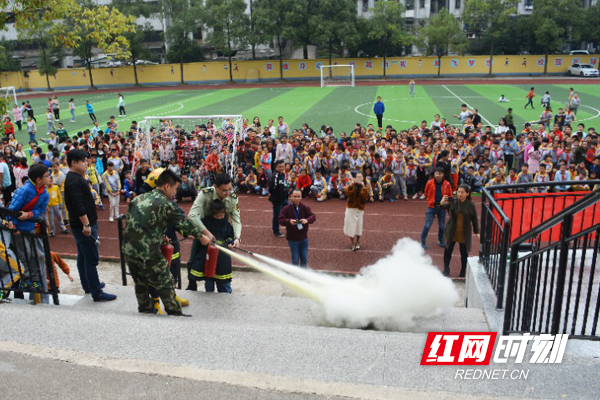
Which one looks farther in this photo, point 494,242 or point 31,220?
point 31,220

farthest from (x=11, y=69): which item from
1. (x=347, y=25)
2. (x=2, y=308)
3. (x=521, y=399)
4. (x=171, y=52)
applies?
(x=521, y=399)

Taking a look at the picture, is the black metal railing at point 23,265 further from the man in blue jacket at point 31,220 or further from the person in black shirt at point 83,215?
the person in black shirt at point 83,215

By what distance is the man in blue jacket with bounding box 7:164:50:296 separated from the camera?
22.1ft

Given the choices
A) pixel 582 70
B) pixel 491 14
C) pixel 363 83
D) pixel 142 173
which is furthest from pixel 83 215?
pixel 491 14

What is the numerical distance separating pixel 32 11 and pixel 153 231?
322 inches

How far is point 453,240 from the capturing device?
930 cm

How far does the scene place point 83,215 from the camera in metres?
6.55

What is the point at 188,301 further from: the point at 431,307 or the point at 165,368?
the point at 431,307

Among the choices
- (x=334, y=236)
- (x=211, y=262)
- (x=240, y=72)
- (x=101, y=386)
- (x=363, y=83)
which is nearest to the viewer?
(x=101, y=386)

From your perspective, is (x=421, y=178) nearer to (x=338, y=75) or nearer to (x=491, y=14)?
Result: (x=338, y=75)

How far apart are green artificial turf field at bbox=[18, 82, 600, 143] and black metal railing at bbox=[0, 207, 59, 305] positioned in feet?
67.1

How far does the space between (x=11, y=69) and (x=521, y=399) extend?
6689cm

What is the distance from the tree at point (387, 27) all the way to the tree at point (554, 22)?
13.7 meters

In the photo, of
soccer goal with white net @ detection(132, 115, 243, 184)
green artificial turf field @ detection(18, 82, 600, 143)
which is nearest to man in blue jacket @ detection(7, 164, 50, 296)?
soccer goal with white net @ detection(132, 115, 243, 184)
